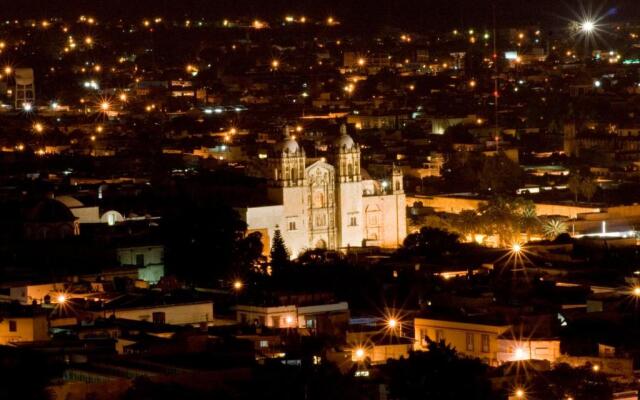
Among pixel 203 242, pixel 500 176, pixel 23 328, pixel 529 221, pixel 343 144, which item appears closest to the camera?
pixel 23 328

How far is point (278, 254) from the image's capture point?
30328 millimetres

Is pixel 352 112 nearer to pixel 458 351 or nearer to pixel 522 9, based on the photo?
pixel 458 351

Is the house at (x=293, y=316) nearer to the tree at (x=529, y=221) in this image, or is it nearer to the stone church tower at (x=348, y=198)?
the tree at (x=529, y=221)

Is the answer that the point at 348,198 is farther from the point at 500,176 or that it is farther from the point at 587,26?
the point at 587,26

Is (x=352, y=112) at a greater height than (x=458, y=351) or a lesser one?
greater

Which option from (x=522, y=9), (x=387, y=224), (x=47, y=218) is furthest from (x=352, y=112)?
(x=522, y=9)

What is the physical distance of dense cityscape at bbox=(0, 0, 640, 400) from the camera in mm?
18516

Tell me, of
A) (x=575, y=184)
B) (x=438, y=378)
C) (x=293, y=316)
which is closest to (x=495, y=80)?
(x=575, y=184)

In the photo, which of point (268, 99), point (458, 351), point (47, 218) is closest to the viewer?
point (458, 351)

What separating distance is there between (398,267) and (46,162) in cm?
1654

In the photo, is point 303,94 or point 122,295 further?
point 303,94

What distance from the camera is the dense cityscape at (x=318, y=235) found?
18.5 metres

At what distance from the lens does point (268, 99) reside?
6775cm

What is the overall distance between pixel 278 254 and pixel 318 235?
13.2 feet
